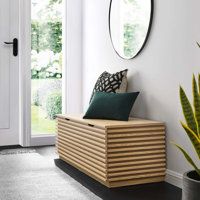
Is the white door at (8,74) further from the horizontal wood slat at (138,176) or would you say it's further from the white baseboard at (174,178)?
A: the white baseboard at (174,178)

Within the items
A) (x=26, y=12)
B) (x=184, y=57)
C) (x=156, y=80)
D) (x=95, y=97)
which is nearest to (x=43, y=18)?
(x=26, y=12)

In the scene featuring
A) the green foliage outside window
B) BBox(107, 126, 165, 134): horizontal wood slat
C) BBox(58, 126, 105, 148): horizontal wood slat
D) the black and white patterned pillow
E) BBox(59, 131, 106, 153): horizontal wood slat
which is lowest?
BBox(59, 131, 106, 153): horizontal wood slat

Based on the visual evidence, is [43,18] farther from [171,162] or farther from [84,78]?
[171,162]

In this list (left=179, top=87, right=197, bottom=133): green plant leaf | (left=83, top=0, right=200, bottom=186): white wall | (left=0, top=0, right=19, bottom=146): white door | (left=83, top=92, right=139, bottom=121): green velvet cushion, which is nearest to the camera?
(left=179, top=87, right=197, bottom=133): green plant leaf

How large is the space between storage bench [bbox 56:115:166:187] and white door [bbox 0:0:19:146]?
62.0 inches

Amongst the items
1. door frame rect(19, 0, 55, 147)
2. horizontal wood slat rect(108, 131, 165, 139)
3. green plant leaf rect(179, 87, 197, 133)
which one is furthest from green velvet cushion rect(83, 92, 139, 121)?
door frame rect(19, 0, 55, 147)

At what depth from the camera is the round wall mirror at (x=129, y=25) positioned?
323cm

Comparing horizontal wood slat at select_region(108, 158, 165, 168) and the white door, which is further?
the white door

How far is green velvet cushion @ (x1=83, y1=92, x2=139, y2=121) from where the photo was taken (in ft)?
9.86

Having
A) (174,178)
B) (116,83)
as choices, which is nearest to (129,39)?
(116,83)

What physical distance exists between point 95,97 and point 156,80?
1.71 feet

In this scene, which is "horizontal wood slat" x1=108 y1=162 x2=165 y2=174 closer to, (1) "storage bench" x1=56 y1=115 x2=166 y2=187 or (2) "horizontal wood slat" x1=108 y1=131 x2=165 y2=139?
(1) "storage bench" x1=56 y1=115 x2=166 y2=187

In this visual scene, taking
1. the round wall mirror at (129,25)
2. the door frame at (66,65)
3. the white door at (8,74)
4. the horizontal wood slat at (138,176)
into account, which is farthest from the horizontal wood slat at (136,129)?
the white door at (8,74)

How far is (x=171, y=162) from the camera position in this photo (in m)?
2.88
